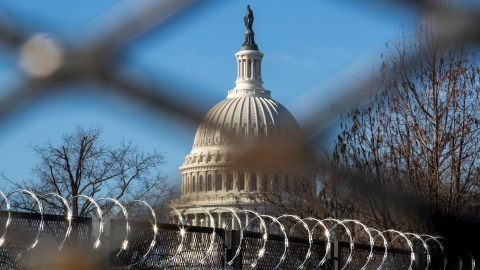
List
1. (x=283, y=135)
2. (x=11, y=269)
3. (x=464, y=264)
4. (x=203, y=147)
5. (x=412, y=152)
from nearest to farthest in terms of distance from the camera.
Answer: (x=283, y=135)
(x=203, y=147)
(x=464, y=264)
(x=11, y=269)
(x=412, y=152)

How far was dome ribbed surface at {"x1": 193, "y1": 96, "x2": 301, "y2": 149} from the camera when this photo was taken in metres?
1.41

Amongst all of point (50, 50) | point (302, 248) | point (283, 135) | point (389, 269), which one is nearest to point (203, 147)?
point (283, 135)

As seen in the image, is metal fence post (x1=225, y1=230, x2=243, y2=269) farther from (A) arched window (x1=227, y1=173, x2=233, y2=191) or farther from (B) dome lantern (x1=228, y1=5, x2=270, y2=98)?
(A) arched window (x1=227, y1=173, x2=233, y2=191)

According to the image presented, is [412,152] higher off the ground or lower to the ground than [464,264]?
higher

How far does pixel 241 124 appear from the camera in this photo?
5.05ft

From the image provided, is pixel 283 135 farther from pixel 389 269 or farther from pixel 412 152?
pixel 389 269

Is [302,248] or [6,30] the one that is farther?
[302,248]

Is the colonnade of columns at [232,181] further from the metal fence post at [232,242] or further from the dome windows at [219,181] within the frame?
the metal fence post at [232,242]

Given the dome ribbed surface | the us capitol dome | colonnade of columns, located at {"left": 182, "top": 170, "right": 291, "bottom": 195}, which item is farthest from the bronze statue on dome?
colonnade of columns, located at {"left": 182, "top": 170, "right": 291, "bottom": 195}

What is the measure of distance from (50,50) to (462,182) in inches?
558

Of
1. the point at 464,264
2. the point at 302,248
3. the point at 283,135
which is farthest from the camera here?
the point at 302,248

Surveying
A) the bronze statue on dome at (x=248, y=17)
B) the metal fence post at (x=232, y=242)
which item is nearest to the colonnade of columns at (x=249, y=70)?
the bronze statue on dome at (x=248, y=17)

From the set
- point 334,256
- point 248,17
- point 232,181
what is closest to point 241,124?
point 232,181

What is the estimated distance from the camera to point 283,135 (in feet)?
5.07
